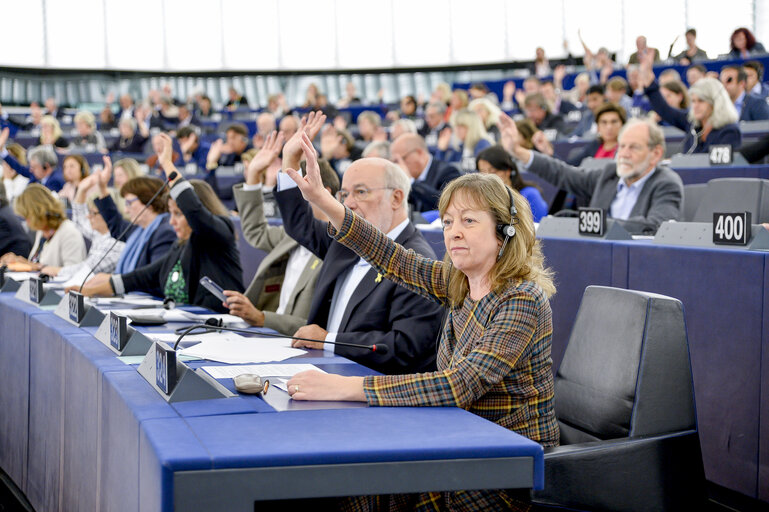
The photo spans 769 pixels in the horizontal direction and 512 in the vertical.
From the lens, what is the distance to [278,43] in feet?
53.6

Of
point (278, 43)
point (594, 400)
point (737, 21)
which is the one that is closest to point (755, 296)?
point (594, 400)

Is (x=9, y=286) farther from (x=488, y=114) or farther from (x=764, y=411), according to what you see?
(x=488, y=114)

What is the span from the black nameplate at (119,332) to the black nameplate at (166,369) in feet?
→ 1.56

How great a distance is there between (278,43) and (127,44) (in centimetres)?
271

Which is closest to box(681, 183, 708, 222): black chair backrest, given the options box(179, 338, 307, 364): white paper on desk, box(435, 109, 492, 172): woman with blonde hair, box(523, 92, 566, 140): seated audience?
box(435, 109, 492, 172): woman with blonde hair

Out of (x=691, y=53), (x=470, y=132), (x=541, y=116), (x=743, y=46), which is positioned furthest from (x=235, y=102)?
(x=470, y=132)

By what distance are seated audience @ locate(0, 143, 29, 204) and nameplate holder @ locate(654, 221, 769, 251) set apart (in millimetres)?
6448

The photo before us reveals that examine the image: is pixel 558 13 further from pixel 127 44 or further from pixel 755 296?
pixel 755 296

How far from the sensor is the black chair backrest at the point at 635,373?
5.79ft

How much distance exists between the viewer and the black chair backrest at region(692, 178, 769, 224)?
11.5 ft

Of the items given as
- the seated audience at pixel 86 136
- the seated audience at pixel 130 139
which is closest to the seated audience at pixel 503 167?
the seated audience at pixel 86 136

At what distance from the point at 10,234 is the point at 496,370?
15.1 feet

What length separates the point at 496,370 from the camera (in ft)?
5.11

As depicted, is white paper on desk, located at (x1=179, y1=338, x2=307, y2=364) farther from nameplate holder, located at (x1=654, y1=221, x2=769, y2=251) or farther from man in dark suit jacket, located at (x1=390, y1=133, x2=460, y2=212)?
man in dark suit jacket, located at (x1=390, y1=133, x2=460, y2=212)
